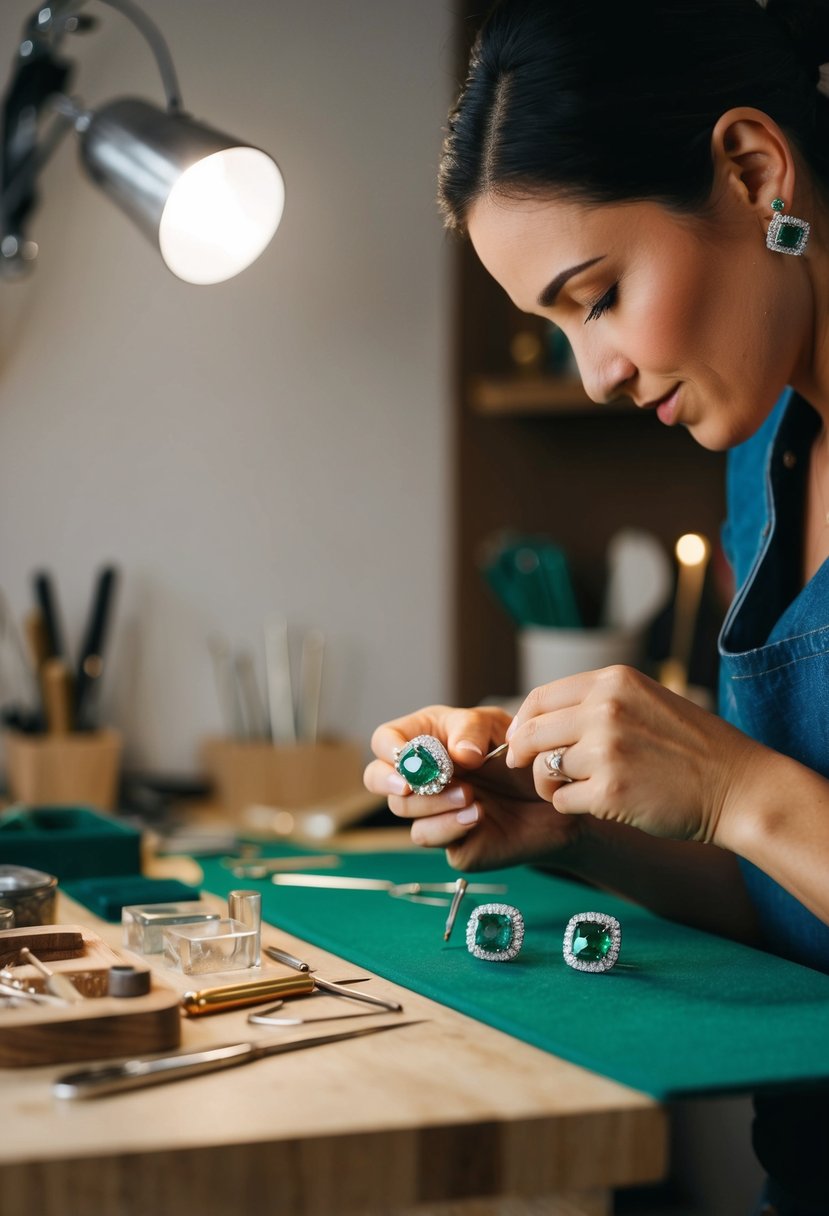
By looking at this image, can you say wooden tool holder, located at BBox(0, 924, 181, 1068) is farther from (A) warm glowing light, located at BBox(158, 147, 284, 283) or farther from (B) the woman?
(A) warm glowing light, located at BBox(158, 147, 284, 283)

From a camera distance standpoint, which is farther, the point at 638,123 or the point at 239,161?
the point at 239,161

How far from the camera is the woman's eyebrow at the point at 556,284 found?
979 millimetres

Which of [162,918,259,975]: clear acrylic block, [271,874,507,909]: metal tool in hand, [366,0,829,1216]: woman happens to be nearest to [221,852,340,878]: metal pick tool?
[271,874,507,909]: metal tool in hand

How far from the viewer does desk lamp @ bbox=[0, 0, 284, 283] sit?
139cm

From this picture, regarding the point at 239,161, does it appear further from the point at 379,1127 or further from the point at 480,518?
the point at 379,1127

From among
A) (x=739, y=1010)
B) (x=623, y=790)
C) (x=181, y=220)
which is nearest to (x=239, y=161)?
(x=181, y=220)

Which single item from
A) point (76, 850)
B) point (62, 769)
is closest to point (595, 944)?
point (76, 850)

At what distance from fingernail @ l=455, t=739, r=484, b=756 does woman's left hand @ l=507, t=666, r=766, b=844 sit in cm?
15

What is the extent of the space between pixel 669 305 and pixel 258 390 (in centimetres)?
112

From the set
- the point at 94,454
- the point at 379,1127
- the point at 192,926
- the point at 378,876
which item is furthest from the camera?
the point at 94,454

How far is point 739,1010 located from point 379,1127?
11.4 inches

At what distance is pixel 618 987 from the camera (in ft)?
2.89

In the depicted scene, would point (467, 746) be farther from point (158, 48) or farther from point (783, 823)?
point (158, 48)

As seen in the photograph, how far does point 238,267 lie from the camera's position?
149 centimetres
